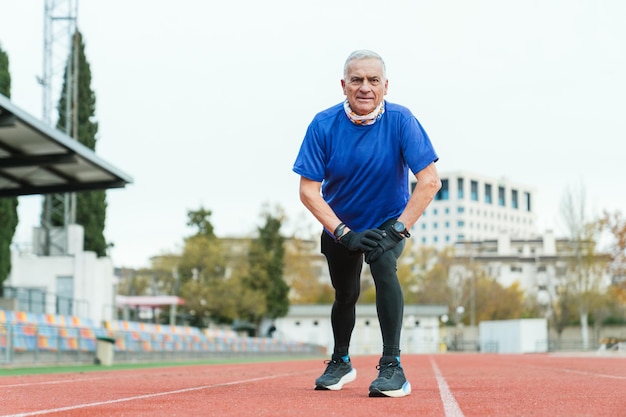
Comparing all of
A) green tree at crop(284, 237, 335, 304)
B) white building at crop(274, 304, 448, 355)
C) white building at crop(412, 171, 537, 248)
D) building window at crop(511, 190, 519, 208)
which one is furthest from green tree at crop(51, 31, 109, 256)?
building window at crop(511, 190, 519, 208)

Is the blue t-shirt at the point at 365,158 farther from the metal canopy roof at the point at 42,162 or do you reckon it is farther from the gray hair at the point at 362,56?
the metal canopy roof at the point at 42,162

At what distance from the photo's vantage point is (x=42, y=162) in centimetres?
2077

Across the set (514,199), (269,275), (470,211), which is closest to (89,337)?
(269,275)

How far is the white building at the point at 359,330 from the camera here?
6726 centimetres

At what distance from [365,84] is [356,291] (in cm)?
150

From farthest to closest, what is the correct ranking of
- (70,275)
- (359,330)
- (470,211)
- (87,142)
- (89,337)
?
(470,211), (359,330), (87,142), (70,275), (89,337)

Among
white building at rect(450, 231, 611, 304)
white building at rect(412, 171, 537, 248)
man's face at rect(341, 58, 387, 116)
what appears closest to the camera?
man's face at rect(341, 58, 387, 116)

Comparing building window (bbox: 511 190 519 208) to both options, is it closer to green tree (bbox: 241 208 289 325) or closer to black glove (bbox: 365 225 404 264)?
green tree (bbox: 241 208 289 325)

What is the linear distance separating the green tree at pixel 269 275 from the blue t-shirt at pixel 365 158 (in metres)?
52.4

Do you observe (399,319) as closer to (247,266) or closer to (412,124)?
(412,124)

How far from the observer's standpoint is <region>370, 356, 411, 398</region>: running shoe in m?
5.66

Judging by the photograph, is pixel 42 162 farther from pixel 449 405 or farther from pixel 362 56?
pixel 449 405

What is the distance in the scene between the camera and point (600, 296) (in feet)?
220

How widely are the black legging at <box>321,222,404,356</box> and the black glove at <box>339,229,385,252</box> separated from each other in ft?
0.36
